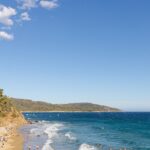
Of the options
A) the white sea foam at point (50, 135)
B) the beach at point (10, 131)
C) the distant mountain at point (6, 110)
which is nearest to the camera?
the white sea foam at point (50, 135)

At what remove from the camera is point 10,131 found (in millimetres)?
96125

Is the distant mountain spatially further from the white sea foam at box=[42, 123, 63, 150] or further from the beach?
the white sea foam at box=[42, 123, 63, 150]

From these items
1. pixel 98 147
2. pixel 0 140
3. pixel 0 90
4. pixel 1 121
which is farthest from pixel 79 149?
pixel 0 90

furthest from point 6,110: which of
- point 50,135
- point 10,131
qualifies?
point 50,135

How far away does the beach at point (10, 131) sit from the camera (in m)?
67.5

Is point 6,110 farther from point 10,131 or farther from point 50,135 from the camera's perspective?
point 50,135

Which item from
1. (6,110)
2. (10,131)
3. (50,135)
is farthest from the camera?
(6,110)

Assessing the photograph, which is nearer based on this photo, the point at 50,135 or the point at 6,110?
the point at 50,135

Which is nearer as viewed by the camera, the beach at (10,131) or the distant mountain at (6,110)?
the beach at (10,131)

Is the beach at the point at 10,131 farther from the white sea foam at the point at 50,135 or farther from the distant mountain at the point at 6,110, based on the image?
the white sea foam at the point at 50,135

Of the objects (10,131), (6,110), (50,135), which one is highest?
(6,110)

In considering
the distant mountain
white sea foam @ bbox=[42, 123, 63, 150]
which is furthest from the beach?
white sea foam @ bbox=[42, 123, 63, 150]

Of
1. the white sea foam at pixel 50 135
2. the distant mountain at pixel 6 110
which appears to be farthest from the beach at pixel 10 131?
the white sea foam at pixel 50 135

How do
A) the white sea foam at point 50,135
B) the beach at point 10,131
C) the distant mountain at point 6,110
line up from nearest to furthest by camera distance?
the white sea foam at point 50,135
the beach at point 10,131
the distant mountain at point 6,110
